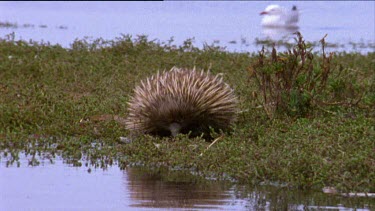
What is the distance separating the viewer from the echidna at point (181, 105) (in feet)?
39.2

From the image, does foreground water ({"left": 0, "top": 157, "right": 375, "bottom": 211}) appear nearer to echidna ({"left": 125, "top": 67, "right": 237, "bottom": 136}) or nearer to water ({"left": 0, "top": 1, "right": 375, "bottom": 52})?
echidna ({"left": 125, "top": 67, "right": 237, "bottom": 136})

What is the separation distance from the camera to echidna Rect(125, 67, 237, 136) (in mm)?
11945

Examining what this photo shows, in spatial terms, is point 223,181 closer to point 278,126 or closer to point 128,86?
point 278,126

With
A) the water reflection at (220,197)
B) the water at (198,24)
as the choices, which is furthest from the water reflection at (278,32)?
the water reflection at (220,197)

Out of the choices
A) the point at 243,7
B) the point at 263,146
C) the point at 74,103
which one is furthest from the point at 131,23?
the point at 263,146

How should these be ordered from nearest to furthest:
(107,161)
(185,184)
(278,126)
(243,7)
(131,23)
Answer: (185,184), (107,161), (278,126), (131,23), (243,7)

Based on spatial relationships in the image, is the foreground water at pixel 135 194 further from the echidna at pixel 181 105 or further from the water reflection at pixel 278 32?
the water reflection at pixel 278 32

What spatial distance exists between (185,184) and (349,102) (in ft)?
13.1

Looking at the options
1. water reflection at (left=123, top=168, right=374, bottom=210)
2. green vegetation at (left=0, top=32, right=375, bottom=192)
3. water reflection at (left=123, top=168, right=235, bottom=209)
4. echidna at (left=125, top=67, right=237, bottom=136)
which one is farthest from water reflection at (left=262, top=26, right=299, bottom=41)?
water reflection at (left=123, top=168, right=374, bottom=210)

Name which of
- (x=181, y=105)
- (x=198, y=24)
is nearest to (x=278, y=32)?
(x=198, y=24)

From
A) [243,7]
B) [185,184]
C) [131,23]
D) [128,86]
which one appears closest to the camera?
[185,184]

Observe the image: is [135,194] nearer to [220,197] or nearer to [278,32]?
[220,197]

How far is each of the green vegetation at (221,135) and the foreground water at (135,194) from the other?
1.11 feet

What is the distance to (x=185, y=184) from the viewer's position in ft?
31.8
